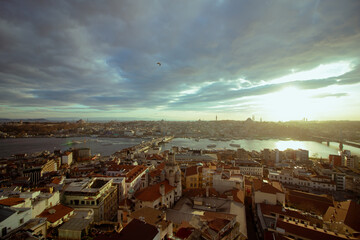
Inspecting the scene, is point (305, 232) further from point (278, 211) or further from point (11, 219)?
point (11, 219)

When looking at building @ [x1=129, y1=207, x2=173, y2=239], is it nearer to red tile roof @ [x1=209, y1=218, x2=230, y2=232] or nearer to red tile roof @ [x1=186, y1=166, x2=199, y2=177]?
red tile roof @ [x1=209, y1=218, x2=230, y2=232]

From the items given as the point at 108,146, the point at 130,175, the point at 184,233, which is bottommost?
the point at 108,146

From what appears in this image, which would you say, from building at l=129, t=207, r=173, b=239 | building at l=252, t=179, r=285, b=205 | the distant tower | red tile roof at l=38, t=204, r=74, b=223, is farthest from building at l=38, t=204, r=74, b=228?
building at l=252, t=179, r=285, b=205

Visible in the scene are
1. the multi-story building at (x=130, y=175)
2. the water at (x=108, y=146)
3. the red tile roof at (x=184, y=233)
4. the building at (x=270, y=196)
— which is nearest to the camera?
the red tile roof at (x=184, y=233)

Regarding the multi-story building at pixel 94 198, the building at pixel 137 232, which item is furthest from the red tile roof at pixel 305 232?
the multi-story building at pixel 94 198

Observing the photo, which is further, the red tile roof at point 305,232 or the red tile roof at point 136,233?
the red tile roof at point 305,232

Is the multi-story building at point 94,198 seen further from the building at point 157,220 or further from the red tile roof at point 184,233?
the red tile roof at point 184,233

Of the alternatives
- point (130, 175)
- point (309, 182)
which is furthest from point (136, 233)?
point (309, 182)

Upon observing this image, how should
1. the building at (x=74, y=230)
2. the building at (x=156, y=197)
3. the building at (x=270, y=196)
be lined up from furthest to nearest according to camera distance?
the building at (x=270, y=196), the building at (x=156, y=197), the building at (x=74, y=230)
